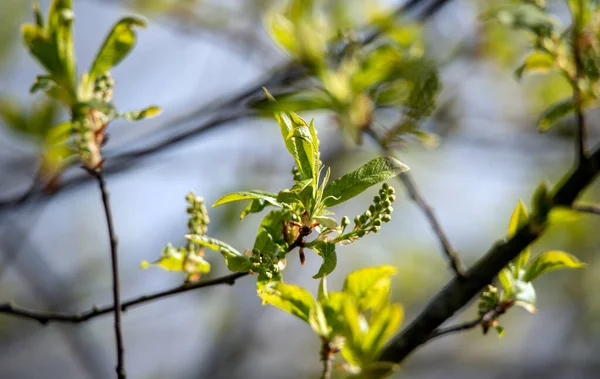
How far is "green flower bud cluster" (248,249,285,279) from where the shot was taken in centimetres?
78

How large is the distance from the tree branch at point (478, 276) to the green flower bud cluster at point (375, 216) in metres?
0.14

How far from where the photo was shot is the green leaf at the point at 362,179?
75 cm

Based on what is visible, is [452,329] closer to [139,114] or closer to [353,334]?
[353,334]

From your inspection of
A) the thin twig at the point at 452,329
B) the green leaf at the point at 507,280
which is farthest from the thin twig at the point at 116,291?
the green leaf at the point at 507,280

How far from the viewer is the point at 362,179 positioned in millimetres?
757

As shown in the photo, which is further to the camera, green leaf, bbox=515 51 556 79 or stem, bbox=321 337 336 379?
green leaf, bbox=515 51 556 79

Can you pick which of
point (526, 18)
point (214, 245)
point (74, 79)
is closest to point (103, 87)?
point (74, 79)

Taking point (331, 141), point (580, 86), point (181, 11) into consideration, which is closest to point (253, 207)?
point (580, 86)

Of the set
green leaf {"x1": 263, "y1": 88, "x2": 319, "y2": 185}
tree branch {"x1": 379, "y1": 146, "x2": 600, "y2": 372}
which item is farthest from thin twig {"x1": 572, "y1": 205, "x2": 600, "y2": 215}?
green leaf {"x1": 263, "y1": 88, "x2": 319, "y2": 185}

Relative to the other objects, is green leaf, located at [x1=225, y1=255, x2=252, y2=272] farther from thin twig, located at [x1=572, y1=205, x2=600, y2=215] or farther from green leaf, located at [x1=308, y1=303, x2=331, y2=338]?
thin twig, located at [x1=572, y1=205, x2=600, y2=215]

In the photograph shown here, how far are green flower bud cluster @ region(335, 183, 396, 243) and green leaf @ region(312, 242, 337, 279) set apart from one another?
0.02 m

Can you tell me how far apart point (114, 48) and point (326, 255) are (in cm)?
59

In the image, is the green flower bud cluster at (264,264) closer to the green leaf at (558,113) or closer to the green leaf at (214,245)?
the green leaf at (214,245)

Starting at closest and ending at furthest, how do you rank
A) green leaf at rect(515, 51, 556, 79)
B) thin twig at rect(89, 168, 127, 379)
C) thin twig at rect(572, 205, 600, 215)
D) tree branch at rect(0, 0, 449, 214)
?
thin twig at rect(572, 205, 600, 215)
thin twig at rect(89, 168, 127, 379)
green leaf at rect(515, 51, 556, 79)
tree branch at rect(0, 0, 449, 214)
